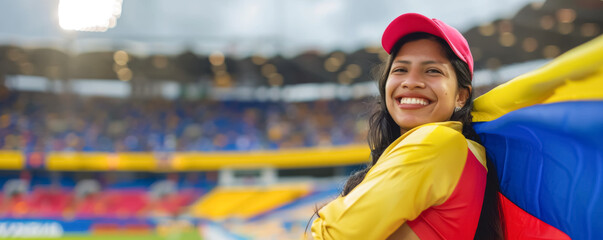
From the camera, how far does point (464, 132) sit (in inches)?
60.4

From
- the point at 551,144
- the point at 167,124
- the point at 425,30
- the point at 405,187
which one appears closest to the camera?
the point at 551,144

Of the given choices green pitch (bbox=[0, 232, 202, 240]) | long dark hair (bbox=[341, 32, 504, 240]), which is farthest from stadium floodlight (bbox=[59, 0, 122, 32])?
long dark hair (bbox=[341, 32, 504, 240])

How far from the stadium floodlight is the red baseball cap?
24.0 m

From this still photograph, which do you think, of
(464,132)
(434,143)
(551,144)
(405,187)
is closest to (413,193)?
(405,187)

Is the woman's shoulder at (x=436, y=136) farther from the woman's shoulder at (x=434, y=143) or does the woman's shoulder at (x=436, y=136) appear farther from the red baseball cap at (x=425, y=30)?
the red baseball cap at (x=425, y=30)

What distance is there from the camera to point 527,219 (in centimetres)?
131

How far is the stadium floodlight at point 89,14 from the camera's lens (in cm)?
2194

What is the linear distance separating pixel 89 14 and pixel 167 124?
715 cm

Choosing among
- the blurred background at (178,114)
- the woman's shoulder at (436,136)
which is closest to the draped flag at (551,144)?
the woman's shoulder at (436,136)

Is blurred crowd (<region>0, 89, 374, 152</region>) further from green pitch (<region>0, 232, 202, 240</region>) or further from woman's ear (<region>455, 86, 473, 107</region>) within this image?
woman's ear (<region>455, 86, 473, 107</region>)

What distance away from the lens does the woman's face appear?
1.55 meters

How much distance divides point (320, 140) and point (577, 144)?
2249cm

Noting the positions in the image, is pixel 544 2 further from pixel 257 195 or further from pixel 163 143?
pixel 163 143

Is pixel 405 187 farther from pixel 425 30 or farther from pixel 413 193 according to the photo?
pixel 425 30
